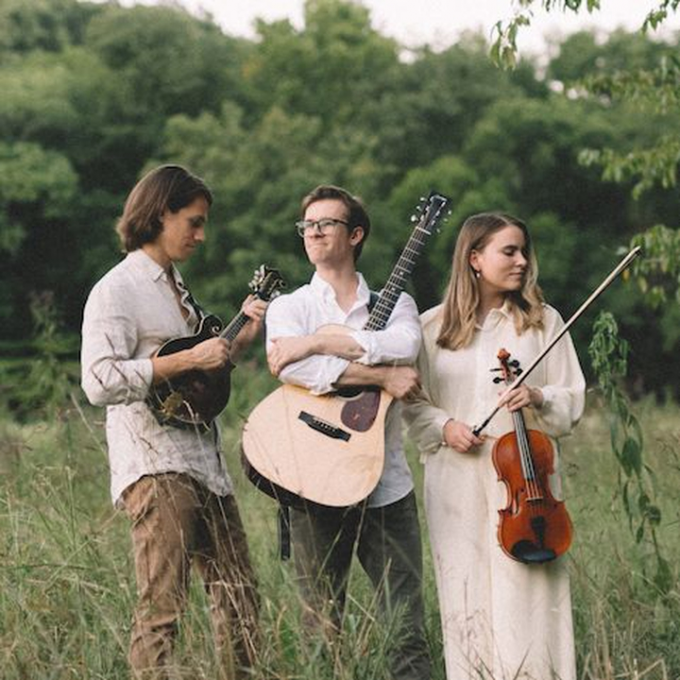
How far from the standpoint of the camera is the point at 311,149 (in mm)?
43156

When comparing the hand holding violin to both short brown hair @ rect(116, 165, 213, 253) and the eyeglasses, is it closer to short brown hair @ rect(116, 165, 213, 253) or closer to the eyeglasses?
the eyeglasses

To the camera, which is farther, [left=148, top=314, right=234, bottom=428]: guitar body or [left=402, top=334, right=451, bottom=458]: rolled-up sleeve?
[left=402, top=334, right=451, bottom=458]: rolled-up sleeve

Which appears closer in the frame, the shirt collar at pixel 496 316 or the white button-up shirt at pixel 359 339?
the white button-up shirt at pixel 359 339

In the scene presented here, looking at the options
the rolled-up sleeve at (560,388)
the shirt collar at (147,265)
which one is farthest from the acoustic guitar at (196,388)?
the rolled-up sleeve at (560,388)

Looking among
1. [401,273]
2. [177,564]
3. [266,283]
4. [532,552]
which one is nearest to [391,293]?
[401,273]

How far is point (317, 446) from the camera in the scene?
5164 millimetres

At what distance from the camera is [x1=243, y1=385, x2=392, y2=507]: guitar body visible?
16.6 ft

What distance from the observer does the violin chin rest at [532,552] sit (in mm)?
5078

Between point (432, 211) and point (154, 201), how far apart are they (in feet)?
3.41

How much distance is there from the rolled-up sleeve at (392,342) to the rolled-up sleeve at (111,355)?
0.78 metres

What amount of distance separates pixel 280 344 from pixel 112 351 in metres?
0.67

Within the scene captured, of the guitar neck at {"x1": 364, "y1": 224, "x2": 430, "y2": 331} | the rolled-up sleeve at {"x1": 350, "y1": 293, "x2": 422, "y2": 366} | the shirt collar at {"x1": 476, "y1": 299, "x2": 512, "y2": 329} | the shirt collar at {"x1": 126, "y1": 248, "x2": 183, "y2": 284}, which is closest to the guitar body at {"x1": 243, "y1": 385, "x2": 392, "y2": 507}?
the rolled-up sleeve at {"x1": 350, "y1": 293, "x2": 422, "y2": 366}

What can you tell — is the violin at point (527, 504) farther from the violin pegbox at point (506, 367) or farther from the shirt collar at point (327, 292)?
the shirt collar at point (327, 292)

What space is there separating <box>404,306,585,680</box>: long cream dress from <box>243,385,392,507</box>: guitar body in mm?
278
